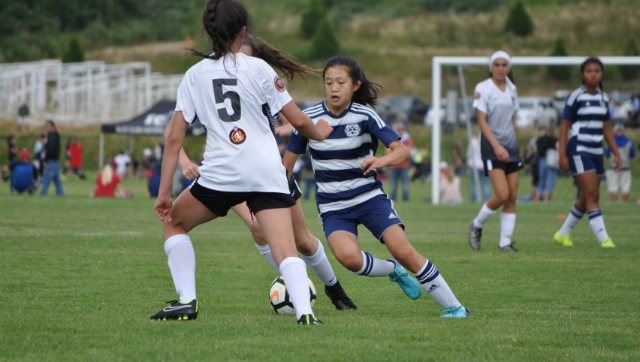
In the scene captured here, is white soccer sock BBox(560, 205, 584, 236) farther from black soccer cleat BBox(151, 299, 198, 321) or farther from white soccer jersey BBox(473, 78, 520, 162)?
black soccer cleat BBox(151, 299, 198, 321)

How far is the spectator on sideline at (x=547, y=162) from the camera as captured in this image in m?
17.3

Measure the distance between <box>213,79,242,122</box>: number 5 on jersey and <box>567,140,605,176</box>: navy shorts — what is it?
5.47m

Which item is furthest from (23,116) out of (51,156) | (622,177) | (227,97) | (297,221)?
(227,97)

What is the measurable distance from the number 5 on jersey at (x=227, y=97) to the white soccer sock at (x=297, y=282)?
821 mm

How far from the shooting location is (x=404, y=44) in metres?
59.9

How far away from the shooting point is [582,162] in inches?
320

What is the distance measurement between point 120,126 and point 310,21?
38.5 metres

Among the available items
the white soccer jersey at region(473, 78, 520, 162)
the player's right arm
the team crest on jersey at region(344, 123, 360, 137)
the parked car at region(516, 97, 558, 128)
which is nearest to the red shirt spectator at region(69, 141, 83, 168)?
the parked car at region(516, 97, 558, 128)

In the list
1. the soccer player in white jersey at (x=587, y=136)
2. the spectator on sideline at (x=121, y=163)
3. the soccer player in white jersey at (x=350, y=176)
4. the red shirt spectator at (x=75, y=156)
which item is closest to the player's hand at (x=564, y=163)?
the soccer player in white jersey at (x=587, y=136)

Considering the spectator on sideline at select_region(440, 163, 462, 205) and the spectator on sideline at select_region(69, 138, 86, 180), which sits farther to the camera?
the spectator on sideline at select_region(69, 138, 86, 180)

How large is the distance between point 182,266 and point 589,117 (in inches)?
227

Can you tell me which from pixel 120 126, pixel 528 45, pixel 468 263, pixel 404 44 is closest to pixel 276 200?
pixel 468 263

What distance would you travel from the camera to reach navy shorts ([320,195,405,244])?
454 cm

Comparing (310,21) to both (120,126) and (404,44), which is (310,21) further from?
(120,126)
